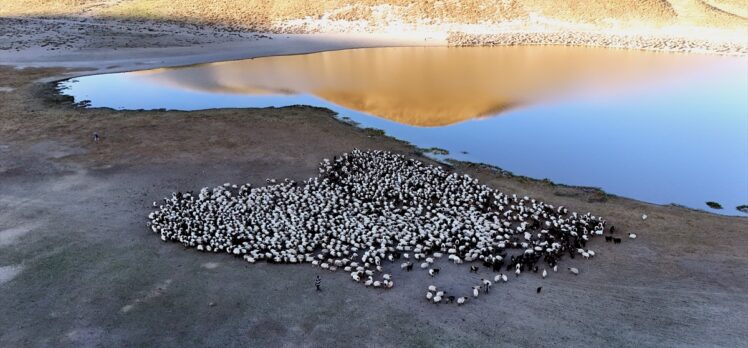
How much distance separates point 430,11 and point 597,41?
1864 centimetres

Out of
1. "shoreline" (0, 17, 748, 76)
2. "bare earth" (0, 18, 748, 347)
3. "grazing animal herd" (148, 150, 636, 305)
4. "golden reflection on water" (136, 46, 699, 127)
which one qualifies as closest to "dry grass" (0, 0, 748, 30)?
"shoreline" (0, 17, 748, 76)

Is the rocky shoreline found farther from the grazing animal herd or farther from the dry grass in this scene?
the grazing animal herd

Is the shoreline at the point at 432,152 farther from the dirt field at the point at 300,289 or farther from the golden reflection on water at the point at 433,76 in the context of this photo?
the golden reflection on water at the point at 433,76

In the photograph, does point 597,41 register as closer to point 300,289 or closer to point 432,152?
point 432,152

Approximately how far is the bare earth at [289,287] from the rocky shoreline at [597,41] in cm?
3385

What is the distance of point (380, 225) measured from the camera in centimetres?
1634

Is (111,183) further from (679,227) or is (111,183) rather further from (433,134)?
(679,227)

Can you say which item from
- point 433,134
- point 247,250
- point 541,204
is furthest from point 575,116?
point 247,250

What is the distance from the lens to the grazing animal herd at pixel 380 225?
14.5 m

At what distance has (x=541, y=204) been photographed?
1775 centimetres

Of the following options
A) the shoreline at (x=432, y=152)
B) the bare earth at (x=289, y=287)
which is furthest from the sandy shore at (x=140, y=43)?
the bare earth at (x=289, y=287)

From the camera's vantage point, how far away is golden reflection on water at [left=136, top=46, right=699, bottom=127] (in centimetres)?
3061

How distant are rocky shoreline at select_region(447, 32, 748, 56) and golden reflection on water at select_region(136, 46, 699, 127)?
223 cm

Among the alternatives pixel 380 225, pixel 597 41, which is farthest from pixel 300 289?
pixel 597 41
